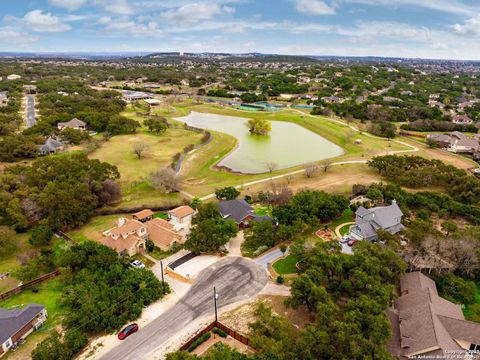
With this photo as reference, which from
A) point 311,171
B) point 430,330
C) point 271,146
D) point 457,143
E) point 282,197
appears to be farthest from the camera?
point 271,146

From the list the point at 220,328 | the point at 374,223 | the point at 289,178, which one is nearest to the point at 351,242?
the point at 374,223

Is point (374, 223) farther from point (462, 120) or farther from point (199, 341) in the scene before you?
point (462, 120)

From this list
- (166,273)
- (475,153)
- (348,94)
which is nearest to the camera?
(166,273)

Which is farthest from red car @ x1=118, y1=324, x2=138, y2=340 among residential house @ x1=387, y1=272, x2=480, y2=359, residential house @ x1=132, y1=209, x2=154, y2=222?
residential house @ x1=132, y1=209, x2=154, y2=222


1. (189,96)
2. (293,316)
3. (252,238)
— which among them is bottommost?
(293,316)

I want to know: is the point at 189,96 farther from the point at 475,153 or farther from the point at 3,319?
the point at 3,319

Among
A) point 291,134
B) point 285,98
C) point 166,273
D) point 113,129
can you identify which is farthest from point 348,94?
point 166,273

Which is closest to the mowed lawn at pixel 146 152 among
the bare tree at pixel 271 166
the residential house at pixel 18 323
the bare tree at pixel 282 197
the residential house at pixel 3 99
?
the bare tree at pixel 271 166

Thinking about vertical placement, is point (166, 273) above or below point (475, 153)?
below
